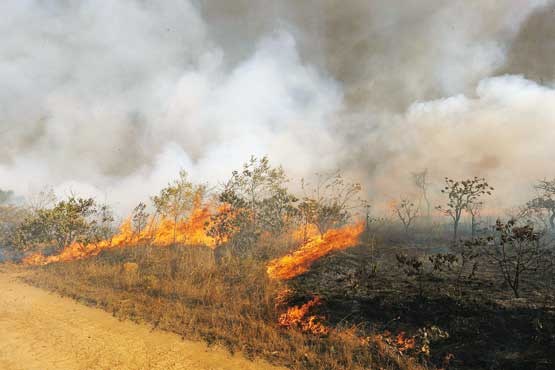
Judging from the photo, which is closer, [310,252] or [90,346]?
[90,346]

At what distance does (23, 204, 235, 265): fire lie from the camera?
24.1m

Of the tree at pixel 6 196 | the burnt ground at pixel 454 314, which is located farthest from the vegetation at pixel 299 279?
the tree at pixel 6 196

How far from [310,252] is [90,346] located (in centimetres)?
1409

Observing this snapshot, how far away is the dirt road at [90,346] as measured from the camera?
7.86 metres

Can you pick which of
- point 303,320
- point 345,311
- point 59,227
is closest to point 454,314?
point 345,311

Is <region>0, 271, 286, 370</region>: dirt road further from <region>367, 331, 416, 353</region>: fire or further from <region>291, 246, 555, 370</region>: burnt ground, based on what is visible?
<region>291, 246, 555, 370</region>: burnt ground

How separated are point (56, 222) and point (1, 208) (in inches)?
580

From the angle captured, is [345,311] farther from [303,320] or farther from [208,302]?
[208,302]

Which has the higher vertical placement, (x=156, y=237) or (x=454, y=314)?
(x=156, y=237)

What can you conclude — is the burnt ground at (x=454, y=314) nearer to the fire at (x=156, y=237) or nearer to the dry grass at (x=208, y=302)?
the dry grass at (x=208, y=302)

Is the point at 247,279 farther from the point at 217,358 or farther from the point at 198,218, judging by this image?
the point at 198,218

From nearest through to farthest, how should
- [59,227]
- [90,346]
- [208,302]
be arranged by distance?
[90,346]
[208,302]
[59,227]

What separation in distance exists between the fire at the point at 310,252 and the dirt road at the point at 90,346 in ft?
A: 24.3

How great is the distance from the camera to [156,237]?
26.7m
